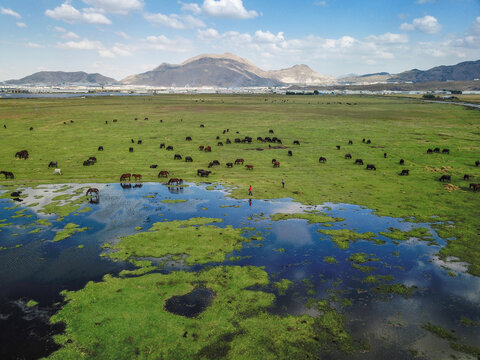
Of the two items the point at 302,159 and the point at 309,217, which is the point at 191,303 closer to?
the point at 309,217

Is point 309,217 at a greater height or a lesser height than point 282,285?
greater

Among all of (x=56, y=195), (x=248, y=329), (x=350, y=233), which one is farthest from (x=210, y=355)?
(x=56, y=195)

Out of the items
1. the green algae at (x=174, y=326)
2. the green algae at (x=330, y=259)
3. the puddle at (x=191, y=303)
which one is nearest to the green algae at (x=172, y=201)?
the green algae at (x=174, y=326)

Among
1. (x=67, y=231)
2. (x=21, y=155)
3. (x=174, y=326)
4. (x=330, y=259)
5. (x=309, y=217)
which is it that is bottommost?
(x=330, y=259)

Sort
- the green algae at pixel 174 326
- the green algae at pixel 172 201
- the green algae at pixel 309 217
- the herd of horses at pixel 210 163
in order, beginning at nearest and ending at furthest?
1. the green algae at pixel 174 326
2. the green algae at pixel 309 217
3. the green algae at pixel 172 201
4. the herd of horses at pixel 210 163

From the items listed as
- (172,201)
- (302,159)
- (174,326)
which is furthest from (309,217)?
(302,159)

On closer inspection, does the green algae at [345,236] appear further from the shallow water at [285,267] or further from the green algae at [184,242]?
the green algae at [184,242]
